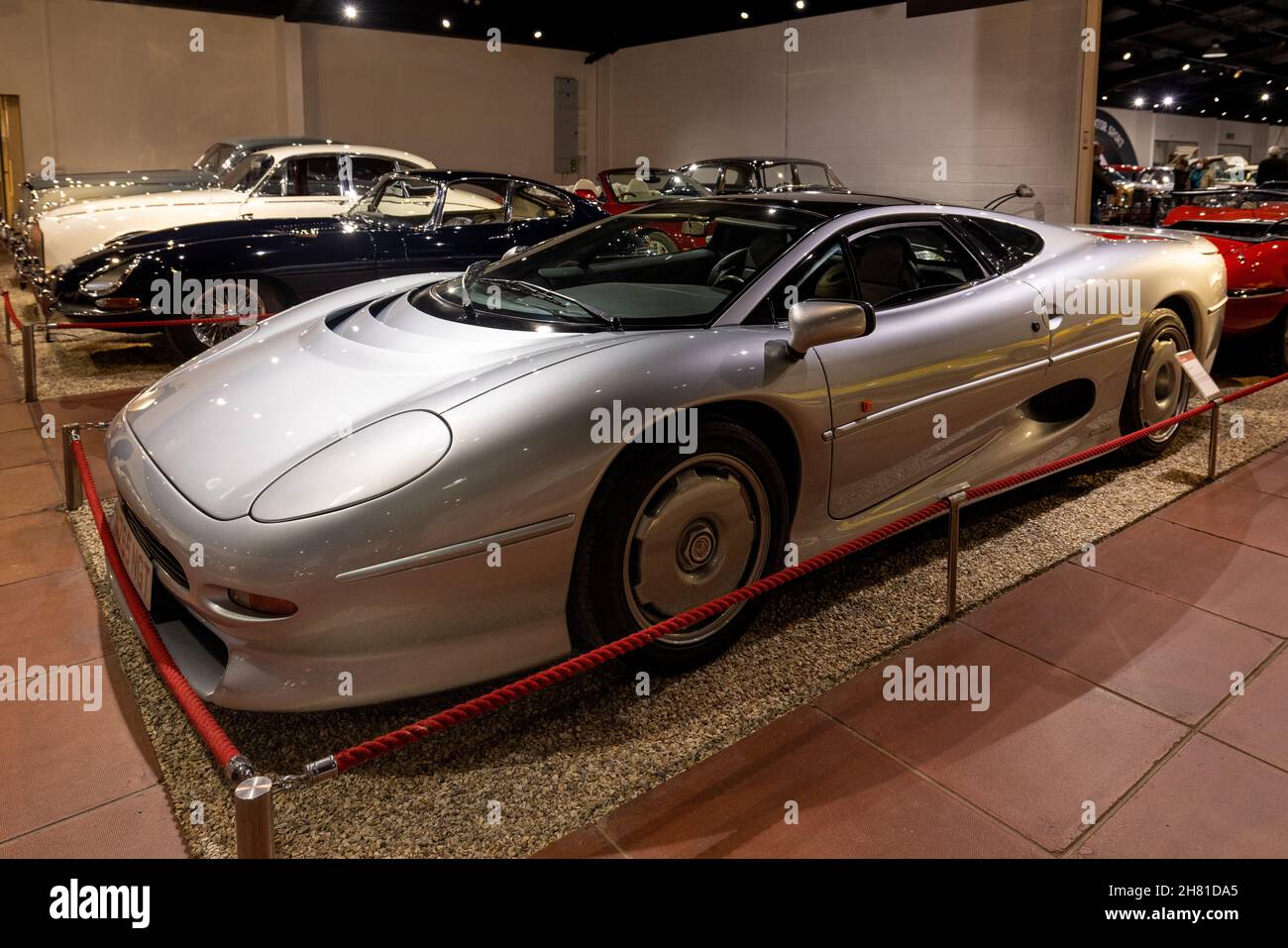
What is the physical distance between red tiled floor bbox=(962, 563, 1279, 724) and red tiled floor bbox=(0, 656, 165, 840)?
7.43 feet

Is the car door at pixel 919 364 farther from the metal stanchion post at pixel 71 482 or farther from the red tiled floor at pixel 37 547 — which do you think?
the metal stanchion post at pixel 71 482

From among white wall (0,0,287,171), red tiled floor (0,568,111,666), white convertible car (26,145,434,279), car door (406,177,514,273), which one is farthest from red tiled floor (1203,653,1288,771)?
white wall (0,0,287,171)

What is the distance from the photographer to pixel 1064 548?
3.45 metres

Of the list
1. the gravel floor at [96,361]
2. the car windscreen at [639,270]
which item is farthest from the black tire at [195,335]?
the car windscreen at [639,270]

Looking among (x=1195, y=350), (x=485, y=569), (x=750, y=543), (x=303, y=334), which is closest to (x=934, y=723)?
(x=750, y=543)

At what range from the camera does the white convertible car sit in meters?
6.68

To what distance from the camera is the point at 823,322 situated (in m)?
2.54

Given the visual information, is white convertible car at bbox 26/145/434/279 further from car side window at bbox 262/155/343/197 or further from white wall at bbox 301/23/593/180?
white wall at bbox 301/23/593/180

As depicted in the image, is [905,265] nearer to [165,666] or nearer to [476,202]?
[165,666]

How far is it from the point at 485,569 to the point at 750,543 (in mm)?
822

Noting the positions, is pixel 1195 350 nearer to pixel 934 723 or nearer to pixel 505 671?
pixel 934 723

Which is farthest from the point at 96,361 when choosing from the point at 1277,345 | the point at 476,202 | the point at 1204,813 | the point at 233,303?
the point at 1277,345

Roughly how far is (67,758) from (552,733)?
1.11 meters

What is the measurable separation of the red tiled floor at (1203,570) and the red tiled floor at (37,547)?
3.50m
